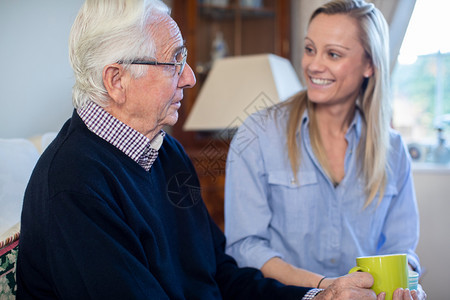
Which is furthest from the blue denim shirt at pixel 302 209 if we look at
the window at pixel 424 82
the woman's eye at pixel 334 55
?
the window at pixel 424 82

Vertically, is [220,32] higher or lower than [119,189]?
higher

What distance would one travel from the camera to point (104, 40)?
898mm

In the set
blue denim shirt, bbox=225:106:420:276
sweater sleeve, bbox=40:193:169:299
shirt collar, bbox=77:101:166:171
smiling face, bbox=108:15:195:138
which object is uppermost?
smiling face, bbox=108:15:195:138

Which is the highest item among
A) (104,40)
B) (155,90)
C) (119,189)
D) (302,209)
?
(104,40)

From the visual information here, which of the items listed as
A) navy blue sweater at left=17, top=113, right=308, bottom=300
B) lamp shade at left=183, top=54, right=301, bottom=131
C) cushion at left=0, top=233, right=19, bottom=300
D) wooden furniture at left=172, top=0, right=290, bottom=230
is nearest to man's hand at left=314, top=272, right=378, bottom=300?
navy blue sweater at left=17, top=113, right=308, bottom=300

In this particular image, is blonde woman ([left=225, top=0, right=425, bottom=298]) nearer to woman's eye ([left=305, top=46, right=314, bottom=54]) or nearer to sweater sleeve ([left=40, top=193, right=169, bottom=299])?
woman's eye ([left=305, top=46, right=314, bottom=54])

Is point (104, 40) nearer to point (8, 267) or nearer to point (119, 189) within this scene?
point (119, 189)

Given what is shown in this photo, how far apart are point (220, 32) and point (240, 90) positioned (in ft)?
3.17

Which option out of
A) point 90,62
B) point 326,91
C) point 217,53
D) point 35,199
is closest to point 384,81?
point 326,91

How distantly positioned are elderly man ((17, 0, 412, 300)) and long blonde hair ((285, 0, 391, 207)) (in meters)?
0.50

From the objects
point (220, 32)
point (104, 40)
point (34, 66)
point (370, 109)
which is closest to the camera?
point (104, 40)

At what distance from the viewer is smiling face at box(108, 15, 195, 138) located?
95cm

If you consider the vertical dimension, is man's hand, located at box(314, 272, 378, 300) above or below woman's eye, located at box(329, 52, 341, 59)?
below

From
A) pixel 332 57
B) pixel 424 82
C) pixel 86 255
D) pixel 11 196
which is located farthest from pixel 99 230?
pixel 424 82
